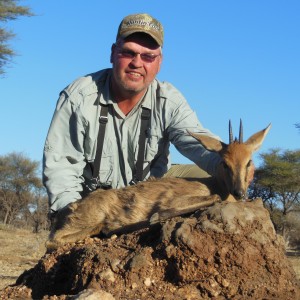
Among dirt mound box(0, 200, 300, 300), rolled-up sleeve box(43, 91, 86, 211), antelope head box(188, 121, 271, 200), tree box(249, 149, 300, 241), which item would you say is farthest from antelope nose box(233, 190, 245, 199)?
tree box(249, 149, 300, 241)

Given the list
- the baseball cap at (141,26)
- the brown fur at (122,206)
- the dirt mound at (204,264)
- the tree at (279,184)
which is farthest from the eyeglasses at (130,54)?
the tree at (279,184)

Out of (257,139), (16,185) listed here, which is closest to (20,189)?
(16,185)

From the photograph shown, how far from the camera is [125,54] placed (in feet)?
17.1

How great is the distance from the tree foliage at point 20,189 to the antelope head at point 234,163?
83.6 feet

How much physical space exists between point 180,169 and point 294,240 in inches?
931

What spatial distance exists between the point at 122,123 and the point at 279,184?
22963 millimetres

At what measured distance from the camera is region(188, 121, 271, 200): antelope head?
17.0ft

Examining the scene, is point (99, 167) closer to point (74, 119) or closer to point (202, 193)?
point (74, 119)

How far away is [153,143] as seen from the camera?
5352mm

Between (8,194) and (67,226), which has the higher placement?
(8,194)

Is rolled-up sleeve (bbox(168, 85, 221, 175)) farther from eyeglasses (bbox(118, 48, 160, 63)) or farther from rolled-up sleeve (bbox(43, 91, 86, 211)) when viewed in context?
rolled-up sleeve (bbox(43, 91, 86, 211))

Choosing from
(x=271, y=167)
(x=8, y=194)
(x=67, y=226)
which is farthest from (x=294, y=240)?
(x=67, y=226)

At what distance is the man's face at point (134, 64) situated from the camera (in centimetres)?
518

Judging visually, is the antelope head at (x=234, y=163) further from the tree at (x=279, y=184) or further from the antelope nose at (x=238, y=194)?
the tree at (x=279, y=184)
